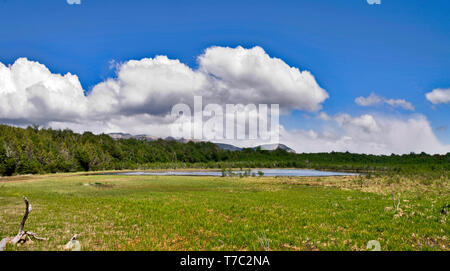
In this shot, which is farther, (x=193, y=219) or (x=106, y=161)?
(x=106, y=161)

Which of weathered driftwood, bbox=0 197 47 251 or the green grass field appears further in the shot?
the green grass field

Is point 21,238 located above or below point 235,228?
above

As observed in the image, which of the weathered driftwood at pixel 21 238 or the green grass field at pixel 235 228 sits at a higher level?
the weathered driftwood at pixel 21 238

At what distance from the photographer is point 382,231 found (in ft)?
47.0

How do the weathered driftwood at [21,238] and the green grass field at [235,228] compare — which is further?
the green grass field at [235,228]

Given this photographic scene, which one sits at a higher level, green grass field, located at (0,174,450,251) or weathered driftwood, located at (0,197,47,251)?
weathered driftwood, located at (0,197,47,251)

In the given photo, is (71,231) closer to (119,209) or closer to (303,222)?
(119,209)

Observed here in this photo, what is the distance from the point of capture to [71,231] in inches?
579

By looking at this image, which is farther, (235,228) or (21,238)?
(235,228)
